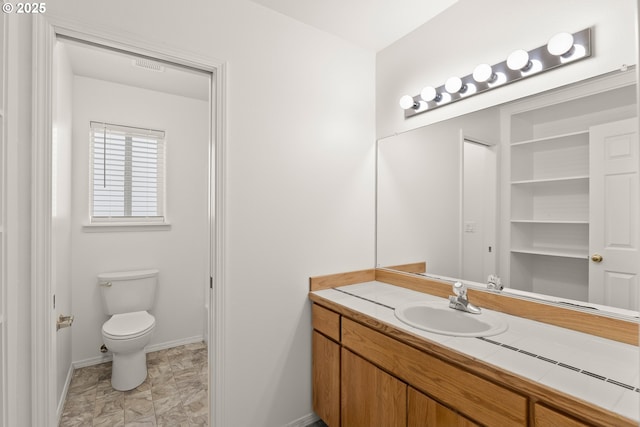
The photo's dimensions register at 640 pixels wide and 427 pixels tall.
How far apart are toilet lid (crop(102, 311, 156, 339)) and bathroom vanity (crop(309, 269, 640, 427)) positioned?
4.48 feet

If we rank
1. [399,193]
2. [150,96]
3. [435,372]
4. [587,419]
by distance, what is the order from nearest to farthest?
[587,419]
[435,372]
[399,193]
[150,96]

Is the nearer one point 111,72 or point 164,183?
point 111,72

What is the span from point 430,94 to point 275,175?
1031mm

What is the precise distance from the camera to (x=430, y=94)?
1.85 meters

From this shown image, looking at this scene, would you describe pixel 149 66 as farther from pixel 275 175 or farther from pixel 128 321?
pixel 128 321

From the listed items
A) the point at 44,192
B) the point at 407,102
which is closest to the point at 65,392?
the point at 44,192

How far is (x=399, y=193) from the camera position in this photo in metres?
2.13

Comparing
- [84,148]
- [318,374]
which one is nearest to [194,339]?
[318,374]

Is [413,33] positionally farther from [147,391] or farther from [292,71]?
[147,391]

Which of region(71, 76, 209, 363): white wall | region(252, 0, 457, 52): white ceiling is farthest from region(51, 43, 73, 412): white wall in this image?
region(252, 0, 457, 52): white ceiling

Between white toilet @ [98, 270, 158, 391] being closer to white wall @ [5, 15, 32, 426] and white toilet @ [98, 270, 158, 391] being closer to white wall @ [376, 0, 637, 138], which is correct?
white wall @ [5, 15, 32, 426]

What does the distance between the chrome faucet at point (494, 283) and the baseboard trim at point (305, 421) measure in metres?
1.29

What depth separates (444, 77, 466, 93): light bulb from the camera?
5.64 ft

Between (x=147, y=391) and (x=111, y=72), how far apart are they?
2.47 m
